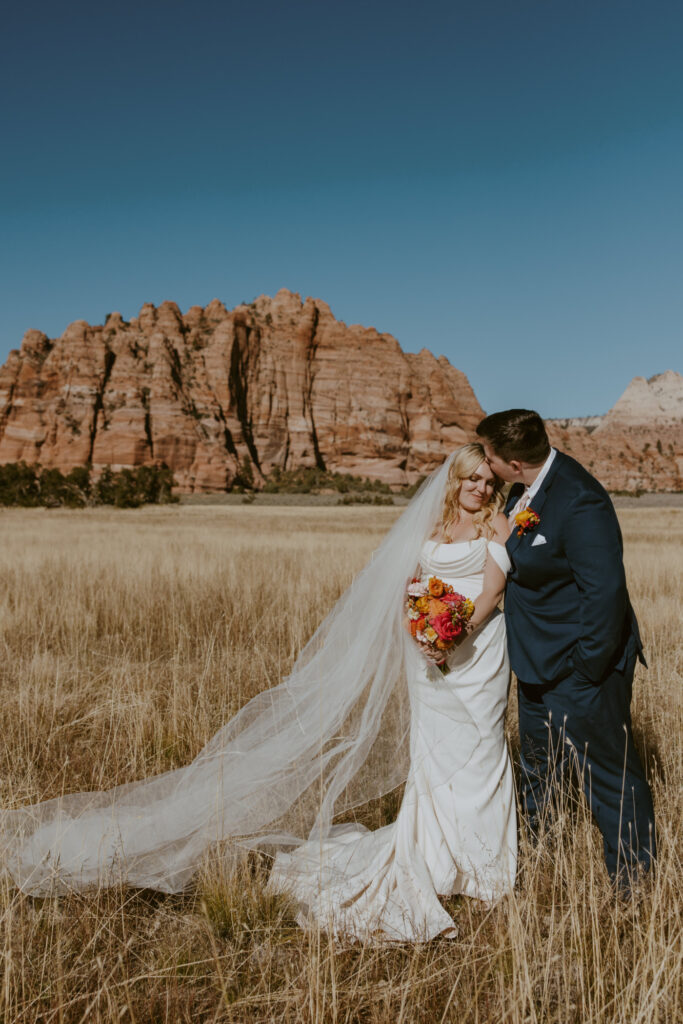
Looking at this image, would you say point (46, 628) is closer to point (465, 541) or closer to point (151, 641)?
point (151, 641)

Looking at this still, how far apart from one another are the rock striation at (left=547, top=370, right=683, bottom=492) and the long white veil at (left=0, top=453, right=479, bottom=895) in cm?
11661

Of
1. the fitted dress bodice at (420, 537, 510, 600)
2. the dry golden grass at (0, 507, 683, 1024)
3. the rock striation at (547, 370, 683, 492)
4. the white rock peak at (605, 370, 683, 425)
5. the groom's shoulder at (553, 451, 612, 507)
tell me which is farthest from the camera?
the white rock peak at (605, 370, 683, 425)

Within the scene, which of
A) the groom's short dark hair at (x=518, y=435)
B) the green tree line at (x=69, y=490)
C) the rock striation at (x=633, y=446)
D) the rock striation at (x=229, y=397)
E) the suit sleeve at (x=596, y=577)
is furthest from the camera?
the rock striation at (x=633, y=446)

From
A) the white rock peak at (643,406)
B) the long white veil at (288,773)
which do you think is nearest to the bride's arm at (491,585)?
the long white veil at (288,773)

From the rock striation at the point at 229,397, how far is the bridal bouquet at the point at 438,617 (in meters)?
96.2

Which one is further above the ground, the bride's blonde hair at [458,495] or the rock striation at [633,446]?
the rock striation at [633,446]

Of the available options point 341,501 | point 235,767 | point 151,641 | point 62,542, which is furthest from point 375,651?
point 341,501

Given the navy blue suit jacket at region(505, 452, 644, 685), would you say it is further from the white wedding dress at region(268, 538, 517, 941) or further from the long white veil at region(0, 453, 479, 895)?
the long white veil at region(0, 453, 479, 895)

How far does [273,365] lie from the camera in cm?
11588

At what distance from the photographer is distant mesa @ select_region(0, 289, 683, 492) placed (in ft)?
317

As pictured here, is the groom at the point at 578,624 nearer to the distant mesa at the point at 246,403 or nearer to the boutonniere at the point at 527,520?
the boutonniere at the point at 527,520

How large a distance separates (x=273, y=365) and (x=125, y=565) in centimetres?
10840

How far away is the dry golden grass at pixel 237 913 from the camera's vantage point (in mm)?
2129

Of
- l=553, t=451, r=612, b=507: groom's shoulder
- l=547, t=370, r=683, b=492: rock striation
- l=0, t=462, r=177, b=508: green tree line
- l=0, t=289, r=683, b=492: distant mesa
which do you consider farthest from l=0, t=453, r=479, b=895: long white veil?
l=547, t=370, r=683, b=492: rock striation
